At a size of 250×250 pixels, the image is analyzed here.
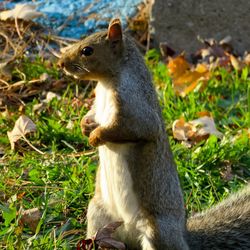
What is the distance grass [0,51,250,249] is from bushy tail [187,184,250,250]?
340 mm

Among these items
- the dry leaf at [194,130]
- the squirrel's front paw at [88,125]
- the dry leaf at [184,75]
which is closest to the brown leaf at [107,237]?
the squirrel's front paw at [88,125]

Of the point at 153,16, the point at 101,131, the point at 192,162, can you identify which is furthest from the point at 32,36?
the point at 101,131

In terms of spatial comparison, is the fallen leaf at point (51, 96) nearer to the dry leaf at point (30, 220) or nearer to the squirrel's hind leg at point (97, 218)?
the dry leaf at point (30, 220)

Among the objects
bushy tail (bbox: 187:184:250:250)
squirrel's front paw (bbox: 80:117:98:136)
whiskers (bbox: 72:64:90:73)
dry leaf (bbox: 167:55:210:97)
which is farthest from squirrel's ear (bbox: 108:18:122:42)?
dry leaf (bbox: 167:55:210:97)

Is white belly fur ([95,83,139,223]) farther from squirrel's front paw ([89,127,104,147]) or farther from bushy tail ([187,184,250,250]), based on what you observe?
bushy tail ([187,184,250,250])

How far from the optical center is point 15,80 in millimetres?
5004

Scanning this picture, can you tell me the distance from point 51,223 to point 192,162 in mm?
790

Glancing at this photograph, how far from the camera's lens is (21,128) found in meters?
4.21

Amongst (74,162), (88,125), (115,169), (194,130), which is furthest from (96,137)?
(194,130)

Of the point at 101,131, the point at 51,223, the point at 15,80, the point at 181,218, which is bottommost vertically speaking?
the point at 15,80

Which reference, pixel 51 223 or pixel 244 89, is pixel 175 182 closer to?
pixel 51 223

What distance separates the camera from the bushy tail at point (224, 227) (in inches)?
122

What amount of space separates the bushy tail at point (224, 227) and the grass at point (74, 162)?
0.34 meters

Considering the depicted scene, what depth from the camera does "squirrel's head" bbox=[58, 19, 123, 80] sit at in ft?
10.1
